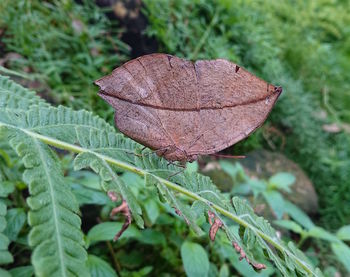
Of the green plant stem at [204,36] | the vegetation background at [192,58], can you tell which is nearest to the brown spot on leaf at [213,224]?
the vegetation background at [192,58]

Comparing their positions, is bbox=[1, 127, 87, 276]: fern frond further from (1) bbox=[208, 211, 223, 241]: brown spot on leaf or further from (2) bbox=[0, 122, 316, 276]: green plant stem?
(1) bbox=[208, 211, 223, 241]: brown spot on leaf

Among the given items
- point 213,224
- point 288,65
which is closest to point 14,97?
point 213,224

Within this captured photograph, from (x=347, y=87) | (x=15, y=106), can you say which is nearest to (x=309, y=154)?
(x=347, y=87)

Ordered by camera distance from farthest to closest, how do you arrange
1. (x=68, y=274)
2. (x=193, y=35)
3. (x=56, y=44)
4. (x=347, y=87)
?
(x=347, y=87)
(x=193, y=35)
(x=56, y=44)
(x=68, y=274)

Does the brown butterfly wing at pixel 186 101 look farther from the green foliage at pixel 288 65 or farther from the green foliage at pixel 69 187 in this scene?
the green foliage at pixel 288 65

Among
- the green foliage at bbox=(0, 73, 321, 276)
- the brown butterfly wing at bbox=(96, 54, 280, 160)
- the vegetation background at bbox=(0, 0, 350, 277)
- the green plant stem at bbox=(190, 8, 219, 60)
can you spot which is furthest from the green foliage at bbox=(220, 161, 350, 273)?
the green plant stem at bbox=(190, 8, 219, 60)

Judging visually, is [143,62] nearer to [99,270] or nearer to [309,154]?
[99,270]
